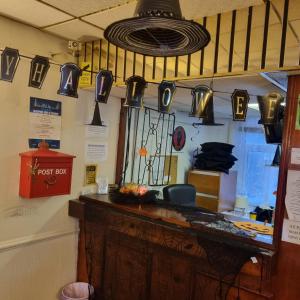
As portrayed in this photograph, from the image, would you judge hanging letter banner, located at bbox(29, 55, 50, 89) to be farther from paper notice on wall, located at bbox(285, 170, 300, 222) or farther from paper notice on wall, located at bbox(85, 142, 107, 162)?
paper notice on wall, located at bbox(285, 170, 300, 222)

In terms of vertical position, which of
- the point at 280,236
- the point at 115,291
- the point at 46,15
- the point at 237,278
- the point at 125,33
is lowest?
the point at 115,291

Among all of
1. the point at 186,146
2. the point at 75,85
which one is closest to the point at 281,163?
the point at 75,85

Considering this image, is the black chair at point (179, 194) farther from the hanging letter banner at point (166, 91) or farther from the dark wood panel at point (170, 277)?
the hanging letter banner at point (166, 91)

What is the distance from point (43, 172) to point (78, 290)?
122 cm

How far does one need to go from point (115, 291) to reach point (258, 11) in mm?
2380

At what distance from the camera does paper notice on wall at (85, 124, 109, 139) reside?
281 centimetres

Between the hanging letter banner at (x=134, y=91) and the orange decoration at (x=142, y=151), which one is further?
the orange decoration at (x=142, y=151)

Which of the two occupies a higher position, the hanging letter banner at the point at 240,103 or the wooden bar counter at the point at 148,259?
the hanging letter banner at the point at 240,103

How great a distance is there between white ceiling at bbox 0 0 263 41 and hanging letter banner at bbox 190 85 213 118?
46 cm

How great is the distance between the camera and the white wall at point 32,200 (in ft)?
7.38

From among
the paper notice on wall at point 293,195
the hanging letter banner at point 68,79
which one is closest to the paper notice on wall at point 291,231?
the paper notice on wall at point 293,195

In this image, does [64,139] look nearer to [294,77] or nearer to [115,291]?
[115,291]

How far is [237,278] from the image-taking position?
1.94 metres

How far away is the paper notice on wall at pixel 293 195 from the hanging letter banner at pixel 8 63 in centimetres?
166
